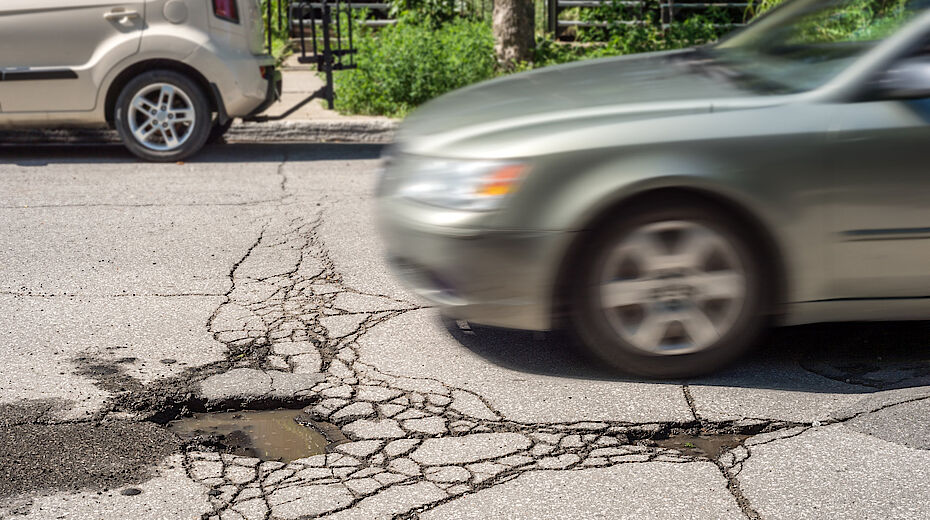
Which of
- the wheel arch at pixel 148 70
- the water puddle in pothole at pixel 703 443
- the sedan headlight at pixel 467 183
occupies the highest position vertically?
the wheel arch at pixel 148 70

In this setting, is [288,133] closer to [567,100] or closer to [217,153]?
[217,153]

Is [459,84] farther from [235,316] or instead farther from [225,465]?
[225,465]

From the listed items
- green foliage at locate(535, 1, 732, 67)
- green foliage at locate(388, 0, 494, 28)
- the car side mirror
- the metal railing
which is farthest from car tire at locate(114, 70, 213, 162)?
the metal railing

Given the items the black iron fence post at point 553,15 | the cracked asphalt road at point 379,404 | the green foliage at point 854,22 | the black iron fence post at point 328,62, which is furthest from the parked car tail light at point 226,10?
the black iron fence post at point 553,15

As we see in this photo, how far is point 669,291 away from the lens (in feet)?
13.5

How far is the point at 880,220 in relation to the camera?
13.1ft

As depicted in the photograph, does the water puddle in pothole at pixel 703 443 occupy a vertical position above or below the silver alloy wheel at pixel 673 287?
below

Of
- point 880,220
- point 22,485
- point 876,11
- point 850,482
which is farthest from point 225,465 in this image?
point 876,11

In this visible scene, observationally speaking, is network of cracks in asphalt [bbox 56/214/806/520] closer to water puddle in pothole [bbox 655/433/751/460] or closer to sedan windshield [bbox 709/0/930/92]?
water puddle in pothole [bbox 655/433/751/460]

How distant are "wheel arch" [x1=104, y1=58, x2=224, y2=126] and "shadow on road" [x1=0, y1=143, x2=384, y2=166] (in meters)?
0.42

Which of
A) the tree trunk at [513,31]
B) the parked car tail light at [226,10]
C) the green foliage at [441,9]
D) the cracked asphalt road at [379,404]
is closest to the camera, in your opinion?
the cracked asphalt road at [379,404]

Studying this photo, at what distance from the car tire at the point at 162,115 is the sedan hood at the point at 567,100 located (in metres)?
3.88

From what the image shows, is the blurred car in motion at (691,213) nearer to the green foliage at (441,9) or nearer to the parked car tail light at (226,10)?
the parked car tail light at (226,10)

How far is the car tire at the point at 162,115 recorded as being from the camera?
830 centimetres
